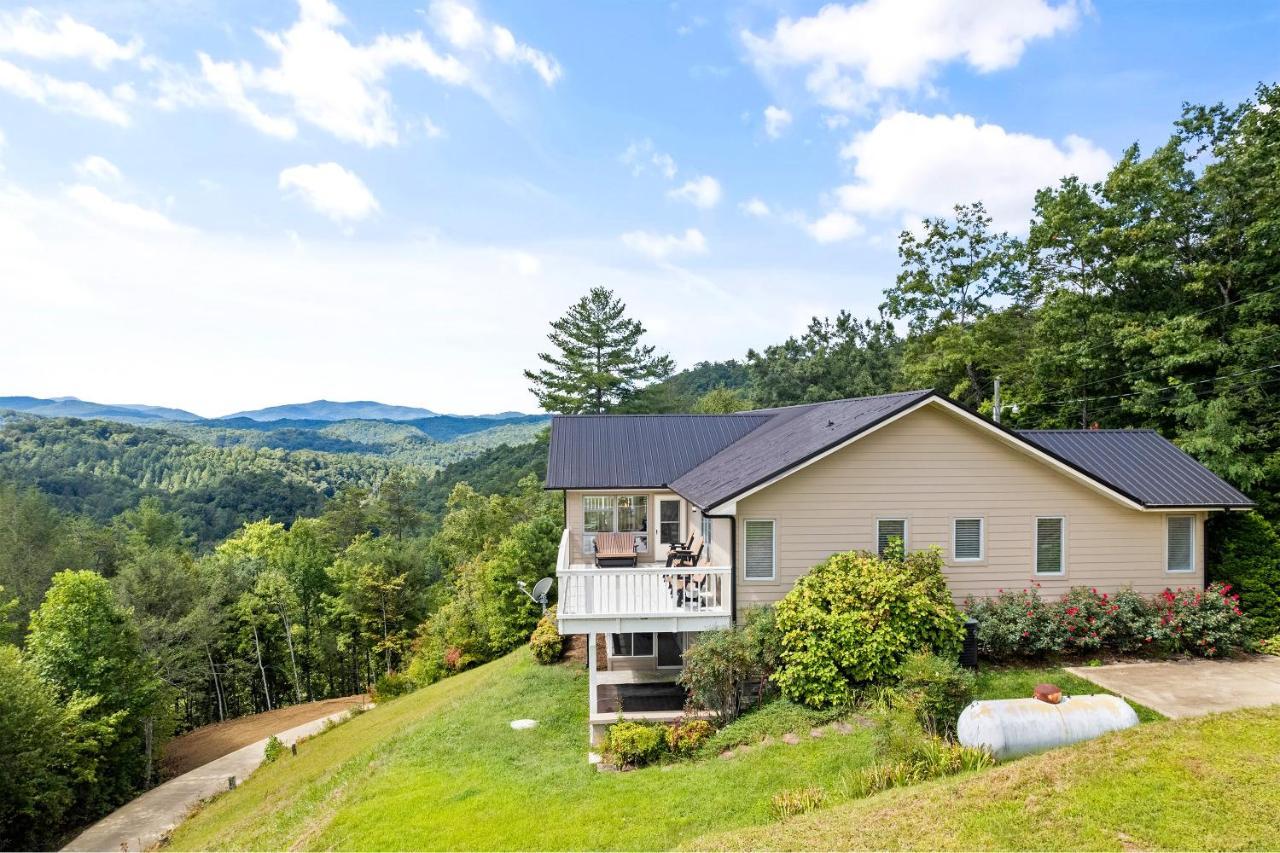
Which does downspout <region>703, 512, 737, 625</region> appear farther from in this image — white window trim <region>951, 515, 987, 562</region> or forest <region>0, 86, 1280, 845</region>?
forest <region>0, 86, 1280, 845</region>

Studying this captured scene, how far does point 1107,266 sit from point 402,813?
2804cm

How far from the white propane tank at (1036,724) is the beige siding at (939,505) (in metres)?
4.39

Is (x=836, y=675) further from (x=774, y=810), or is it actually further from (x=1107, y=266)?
(x=1107, y=266)

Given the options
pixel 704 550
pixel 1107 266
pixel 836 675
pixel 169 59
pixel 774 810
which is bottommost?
pixel 774 810

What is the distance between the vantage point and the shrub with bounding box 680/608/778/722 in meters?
11.7

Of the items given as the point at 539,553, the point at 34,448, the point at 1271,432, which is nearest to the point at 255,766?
the point at 539,553

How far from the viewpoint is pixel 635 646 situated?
15.9 metres

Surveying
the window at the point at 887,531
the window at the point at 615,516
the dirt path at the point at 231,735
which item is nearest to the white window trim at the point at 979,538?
the window at the point at 887,531

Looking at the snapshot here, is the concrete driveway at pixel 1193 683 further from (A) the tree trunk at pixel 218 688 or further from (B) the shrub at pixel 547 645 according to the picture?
(A) the tree trunk at pixel 218 688

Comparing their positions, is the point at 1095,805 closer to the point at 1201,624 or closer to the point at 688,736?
the point at 688,736

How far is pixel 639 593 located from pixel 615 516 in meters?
4.94

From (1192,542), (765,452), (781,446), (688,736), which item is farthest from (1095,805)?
(1192,542)

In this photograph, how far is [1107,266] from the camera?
79.4 feet

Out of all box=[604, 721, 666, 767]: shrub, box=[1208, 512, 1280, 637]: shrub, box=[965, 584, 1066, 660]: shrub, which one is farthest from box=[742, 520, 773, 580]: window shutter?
box=[1208, 512, 1280, 637]: shrub
